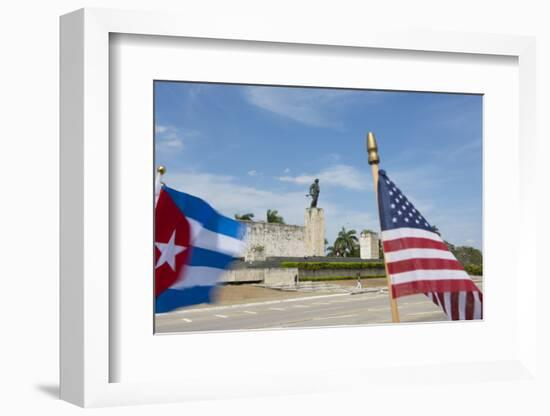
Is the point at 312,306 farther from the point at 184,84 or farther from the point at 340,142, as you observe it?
the point at 184,84

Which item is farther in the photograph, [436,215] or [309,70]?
[436,215]

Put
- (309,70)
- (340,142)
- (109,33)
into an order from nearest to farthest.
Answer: (109,33) → (309,70) → (340,142)

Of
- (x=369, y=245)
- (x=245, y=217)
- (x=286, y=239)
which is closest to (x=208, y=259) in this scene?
(x=245, y=217)

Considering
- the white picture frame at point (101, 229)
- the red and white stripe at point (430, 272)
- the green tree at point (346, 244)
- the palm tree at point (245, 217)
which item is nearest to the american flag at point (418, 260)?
the red and white stripe at point (430, 272)

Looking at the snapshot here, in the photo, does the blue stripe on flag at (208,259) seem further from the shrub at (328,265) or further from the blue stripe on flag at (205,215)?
the shrub at (328,265)

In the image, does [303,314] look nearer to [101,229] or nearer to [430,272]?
[430,272]

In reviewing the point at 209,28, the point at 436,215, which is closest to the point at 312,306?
the point at 436,215

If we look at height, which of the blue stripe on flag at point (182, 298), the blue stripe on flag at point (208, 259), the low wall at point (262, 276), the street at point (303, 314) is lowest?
the street at point (303, 314)

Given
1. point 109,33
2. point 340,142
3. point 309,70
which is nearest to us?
point 109,33

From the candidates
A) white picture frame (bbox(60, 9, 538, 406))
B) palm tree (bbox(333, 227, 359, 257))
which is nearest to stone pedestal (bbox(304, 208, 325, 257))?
palm tree (bbox(333, 227, 359, 257))
